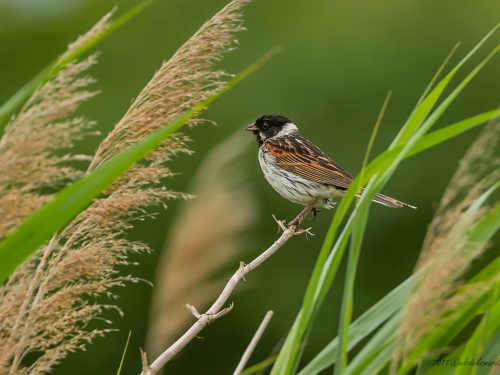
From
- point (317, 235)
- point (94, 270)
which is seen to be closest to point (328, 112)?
point (317, 235)

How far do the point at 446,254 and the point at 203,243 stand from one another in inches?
26.7

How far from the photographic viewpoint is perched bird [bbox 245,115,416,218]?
15.6ft

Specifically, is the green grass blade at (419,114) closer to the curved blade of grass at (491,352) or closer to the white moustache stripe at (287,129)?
the curved blade of grass at (491,352)

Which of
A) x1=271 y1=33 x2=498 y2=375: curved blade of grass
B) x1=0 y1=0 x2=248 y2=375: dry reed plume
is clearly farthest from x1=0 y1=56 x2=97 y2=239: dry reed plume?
x1=271 y1=33 x2=498 y2=375: curved blade of grass

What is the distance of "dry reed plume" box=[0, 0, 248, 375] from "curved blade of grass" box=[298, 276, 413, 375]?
0.57 metres

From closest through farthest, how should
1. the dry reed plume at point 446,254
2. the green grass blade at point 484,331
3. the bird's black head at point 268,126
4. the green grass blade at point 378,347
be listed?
the dry reed plume at point 446,254
the green grass blade at point 484,331
the green grass blade at point 378,347
the bird's black head at point 268,126

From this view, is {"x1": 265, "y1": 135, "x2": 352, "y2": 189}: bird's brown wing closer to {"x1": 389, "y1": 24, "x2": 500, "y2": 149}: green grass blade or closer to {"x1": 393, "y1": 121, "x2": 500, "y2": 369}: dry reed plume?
{"x1": 389, "y1": 24, "x2": 500, "y2": 149}: green grass blade

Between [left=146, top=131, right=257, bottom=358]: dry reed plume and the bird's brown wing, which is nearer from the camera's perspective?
[left=146, top=131, right=257, bottom=358]: dry reed plume

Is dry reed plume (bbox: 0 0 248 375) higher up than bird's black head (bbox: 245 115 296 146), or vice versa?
dry reed plume (bbox: 0 0 248 375)

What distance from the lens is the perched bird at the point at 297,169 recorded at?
187 inches

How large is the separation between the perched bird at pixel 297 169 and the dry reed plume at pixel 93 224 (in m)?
2.37

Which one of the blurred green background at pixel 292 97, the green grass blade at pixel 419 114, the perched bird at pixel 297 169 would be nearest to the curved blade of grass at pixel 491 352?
the green grass blade at pixel 419 114

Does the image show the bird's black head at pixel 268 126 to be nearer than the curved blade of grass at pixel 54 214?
No

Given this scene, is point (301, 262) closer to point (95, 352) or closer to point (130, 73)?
point (95, 352)
